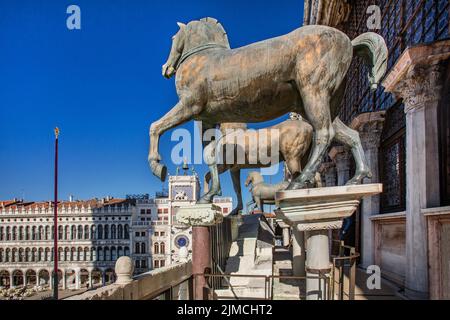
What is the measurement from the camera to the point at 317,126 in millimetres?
4012

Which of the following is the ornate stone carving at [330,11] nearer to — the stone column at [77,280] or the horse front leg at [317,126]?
the horse front leg at [317,126]

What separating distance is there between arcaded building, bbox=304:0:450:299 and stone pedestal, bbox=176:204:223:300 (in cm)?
433

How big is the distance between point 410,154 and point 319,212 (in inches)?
173

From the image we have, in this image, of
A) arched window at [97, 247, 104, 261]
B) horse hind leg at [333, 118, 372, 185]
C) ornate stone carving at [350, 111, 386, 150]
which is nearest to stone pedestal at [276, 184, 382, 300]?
horse hind leg at [333, 118, 372, 185]

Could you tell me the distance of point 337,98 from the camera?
14.2 feet

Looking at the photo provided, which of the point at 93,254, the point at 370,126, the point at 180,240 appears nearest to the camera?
the point at 370,126

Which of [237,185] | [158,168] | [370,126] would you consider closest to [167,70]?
[158,168]

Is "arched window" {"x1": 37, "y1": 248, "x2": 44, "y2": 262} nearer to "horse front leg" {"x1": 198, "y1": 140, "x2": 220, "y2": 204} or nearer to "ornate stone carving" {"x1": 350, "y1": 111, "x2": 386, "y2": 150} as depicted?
"ornate stone carving" {"x1": 350, "y1": 111, "x2": 386, "y2": 150}

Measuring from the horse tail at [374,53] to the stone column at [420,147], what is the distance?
294cm

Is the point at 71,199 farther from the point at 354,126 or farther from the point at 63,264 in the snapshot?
the point at 354,126

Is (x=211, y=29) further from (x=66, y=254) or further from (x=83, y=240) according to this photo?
(x=66, y=254)

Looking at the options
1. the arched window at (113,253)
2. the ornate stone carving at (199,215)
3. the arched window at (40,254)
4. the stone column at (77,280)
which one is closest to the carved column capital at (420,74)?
the ornate stone carving at (199,215)

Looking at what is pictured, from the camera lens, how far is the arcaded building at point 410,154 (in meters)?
6.59
